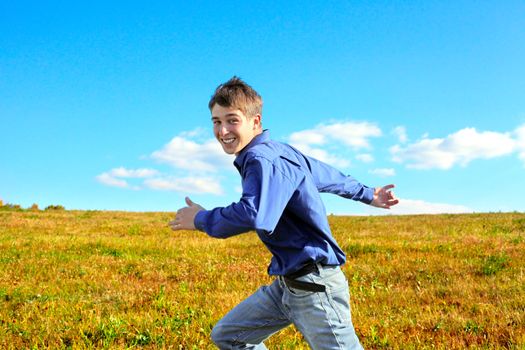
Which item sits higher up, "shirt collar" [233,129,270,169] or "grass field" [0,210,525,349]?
"shirt collar" [233,129,270,169]

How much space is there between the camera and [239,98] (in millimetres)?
4477

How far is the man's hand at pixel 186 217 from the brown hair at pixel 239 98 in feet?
3.11

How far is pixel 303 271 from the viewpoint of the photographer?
163 inches

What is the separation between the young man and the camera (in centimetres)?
374

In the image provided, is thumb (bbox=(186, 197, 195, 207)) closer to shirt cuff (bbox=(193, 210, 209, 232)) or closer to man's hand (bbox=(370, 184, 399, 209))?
shirt cuff (bbox=(193, 210, 209, 232))

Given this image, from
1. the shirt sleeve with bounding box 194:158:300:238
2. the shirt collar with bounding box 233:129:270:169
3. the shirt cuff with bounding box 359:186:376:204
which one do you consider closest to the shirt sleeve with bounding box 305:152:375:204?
the shirt cuff with bounding box 359:186:376:204

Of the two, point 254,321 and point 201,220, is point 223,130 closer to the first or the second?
point 201,220

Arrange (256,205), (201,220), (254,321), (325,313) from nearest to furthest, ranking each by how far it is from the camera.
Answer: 1. (256,205)
2. (201,220)
3. (325,313)
4. (254,321)

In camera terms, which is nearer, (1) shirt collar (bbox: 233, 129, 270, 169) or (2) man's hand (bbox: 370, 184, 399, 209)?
(1) shirt collar (bbox: 233, 129, 270, 169)

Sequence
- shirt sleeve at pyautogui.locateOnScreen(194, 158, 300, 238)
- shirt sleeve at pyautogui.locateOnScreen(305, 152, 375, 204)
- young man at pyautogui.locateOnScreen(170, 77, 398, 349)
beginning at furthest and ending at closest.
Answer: shirt sleeve at pyautogui.locateOnScreen(305, 152, 375, 204) < young man at pyautogui.locateOnScreen(170, 77, 398, 349) < shirt sleeve at pyautogui.locateOnScreen(194, 158, 300, 238)

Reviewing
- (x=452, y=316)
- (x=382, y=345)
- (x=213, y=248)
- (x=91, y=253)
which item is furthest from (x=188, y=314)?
(x=91, y=253)

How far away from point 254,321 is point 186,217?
49.1 inches

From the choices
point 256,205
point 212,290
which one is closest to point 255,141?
point 256,205

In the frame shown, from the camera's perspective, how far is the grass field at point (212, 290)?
23.1 feet
